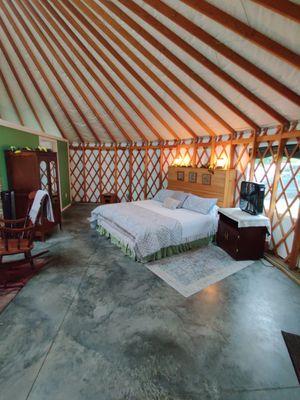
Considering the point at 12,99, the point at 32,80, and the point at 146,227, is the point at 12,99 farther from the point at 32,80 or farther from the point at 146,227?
the point at 146,227

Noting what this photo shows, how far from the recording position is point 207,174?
4.83 meters

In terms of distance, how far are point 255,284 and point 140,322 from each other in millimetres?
1756

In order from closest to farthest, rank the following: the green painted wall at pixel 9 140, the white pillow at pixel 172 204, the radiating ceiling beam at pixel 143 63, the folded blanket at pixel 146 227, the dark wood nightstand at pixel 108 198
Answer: the radiating ceiling beam at pixel 143 63, the folded blanket at pixel 146 227, the green painted wall at pixel 9 140, the white pillow at pixel 172 204, the dark wood nightstand at pixel 108 198

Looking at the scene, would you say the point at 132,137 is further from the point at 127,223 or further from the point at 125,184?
the point at 127,223

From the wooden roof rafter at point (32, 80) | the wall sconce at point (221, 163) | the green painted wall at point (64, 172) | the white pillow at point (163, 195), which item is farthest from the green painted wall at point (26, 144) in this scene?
the wall sconce at point (221, 163)

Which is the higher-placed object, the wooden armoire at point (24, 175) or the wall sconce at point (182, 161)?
the wall sconce at point (182, 161)

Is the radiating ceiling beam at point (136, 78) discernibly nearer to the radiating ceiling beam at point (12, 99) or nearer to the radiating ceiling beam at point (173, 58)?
the radiating ceiling beam at point (173, 58)

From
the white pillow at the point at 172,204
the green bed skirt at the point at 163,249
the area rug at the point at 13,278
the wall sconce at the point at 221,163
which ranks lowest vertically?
the area rug at the point at 13,278

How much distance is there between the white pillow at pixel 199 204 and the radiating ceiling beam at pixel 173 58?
166 cm

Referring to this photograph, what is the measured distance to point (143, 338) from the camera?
192cm

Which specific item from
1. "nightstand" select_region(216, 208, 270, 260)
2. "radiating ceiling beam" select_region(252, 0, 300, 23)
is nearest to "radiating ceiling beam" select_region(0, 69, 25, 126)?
"radiating ceiling beam" select_region(252, 0, 300, 23)

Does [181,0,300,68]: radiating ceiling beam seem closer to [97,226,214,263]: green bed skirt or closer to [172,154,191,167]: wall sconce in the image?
[97,226,214,263]: green bed skirt

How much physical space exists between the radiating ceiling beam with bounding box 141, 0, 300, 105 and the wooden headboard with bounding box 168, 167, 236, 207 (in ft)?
6.20

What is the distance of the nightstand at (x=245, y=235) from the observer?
336 cm
